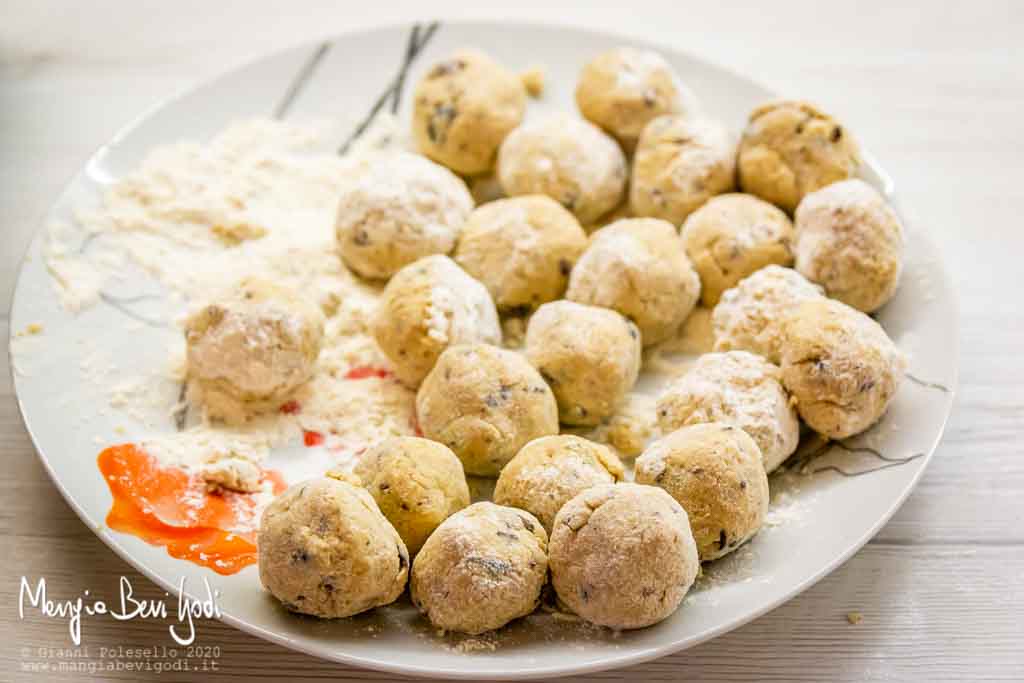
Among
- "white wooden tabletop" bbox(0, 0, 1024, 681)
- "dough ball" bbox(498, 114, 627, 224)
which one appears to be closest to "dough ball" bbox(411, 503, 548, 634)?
"white wooden tabletop" bbox(0, 0, 1024, 681)

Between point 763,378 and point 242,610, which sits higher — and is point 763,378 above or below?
above

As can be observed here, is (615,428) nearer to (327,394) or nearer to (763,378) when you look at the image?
(763,378)

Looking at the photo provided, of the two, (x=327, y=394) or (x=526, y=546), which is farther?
(x=327, y=394)

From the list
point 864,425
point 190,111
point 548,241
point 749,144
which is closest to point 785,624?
point 864,425

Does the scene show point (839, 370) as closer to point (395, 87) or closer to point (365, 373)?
point (365, 373)

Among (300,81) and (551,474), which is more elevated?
(300,81)

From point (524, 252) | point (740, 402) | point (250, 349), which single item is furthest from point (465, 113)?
point (740, 402)
